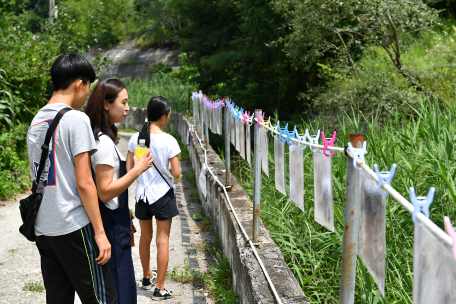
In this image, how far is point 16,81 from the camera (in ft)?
26.2

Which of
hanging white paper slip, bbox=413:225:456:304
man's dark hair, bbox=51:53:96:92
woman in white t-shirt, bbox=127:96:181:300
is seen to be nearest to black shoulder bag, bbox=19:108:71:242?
man's dark hair, bbox=51:53:96:92

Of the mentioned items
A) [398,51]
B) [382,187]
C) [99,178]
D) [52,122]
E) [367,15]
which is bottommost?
[99,178]

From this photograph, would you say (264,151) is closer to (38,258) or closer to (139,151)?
(139,151)

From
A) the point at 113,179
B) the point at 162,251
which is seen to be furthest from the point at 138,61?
the point at 113,179

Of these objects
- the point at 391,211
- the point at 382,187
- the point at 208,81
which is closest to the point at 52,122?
the point at 382,187

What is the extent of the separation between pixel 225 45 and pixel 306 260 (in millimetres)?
11209

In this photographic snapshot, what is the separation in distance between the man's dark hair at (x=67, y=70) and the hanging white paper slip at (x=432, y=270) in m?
1.86

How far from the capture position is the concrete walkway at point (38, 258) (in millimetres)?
3986

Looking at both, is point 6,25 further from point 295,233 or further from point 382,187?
point 382,187

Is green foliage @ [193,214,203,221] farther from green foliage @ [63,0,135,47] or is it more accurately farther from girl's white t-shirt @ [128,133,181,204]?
green foliage @ [63,0,135,47]

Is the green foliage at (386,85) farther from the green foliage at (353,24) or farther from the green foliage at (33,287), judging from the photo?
the green foliage at (33,287)

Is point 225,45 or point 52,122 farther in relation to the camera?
point 225,45

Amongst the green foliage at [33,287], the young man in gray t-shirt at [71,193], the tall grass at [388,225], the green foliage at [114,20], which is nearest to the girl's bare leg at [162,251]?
the tall grass at [388,225]

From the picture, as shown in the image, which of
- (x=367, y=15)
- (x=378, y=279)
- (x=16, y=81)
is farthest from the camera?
(x=16, y=81)
